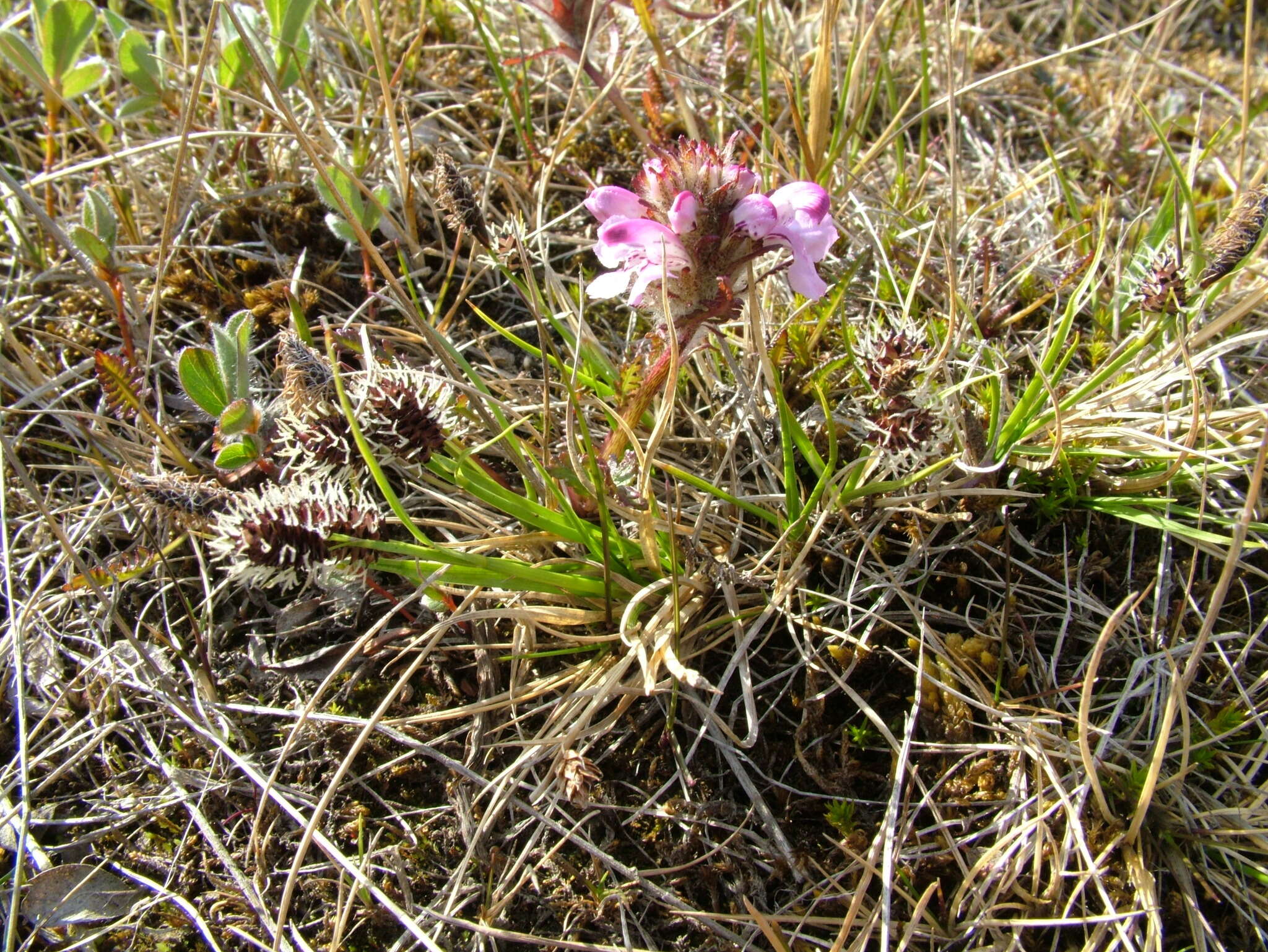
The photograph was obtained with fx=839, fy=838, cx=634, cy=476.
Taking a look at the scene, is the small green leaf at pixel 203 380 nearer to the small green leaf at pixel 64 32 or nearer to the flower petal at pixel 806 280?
the small green leaf at pixel 64 32

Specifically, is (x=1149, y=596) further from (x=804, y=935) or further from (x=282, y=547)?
(x=282, y=547)

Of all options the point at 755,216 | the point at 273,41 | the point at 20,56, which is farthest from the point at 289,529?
the point at 20,56

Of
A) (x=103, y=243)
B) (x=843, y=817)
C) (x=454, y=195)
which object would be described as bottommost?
(x=843, y=817)

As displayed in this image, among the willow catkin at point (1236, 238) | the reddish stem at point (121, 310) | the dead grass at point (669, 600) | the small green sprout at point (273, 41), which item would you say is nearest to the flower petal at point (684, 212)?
the dead grass at point (669, 600)

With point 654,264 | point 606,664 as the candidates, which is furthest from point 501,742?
point 654,264

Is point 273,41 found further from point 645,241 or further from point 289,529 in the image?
point 289,529
